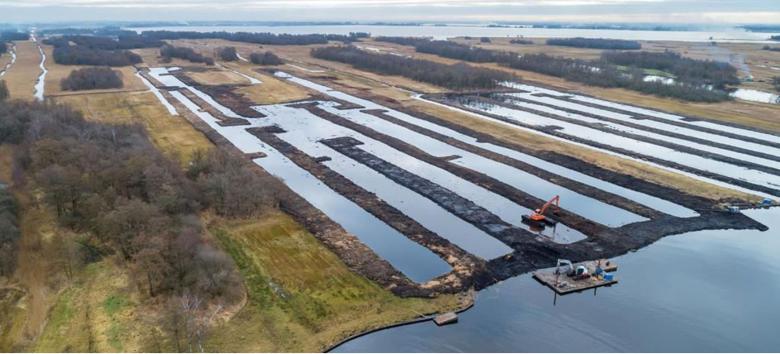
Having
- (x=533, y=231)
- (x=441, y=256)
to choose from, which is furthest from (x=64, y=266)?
(x=533, y=231)

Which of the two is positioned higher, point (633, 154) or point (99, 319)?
point (633, 154)

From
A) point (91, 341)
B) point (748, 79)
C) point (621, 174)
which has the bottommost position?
point (91, 341)

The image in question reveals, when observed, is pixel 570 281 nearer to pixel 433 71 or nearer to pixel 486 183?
pixel 486 183

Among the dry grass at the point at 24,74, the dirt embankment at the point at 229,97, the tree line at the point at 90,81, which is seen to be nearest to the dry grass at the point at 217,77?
the dirt embankment at the point at 229,97

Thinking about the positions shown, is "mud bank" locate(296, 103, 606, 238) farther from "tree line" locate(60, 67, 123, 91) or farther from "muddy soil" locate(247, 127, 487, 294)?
"tree line" locate(60, 67, 123, 91)

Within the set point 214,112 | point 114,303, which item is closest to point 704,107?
point 214,112

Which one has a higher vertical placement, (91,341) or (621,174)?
(621,174)

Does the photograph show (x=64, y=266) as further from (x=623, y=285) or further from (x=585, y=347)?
(x=623, y=285)
